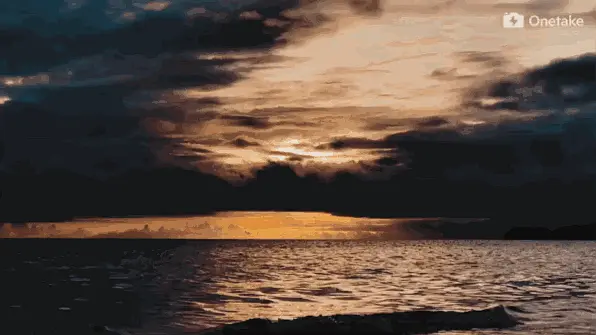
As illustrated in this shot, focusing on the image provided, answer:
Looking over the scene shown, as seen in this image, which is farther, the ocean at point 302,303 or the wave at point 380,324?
the ocean at point 302,303

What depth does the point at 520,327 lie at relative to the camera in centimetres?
4016

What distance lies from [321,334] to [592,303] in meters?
25.0

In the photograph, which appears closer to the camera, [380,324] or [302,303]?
[380,324]

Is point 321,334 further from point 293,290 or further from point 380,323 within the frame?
point 293,290

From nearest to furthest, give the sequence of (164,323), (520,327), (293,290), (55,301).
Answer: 1. (520,327)
2. (164,323)
3. (55,301)
4. (293,290)

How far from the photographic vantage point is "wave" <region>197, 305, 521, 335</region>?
3712 cm

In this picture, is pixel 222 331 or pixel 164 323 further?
pixel 164 323

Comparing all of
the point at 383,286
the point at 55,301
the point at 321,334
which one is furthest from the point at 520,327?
the point at 55,301

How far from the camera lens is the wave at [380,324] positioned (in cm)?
3712

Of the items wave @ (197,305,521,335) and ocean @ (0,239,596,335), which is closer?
wave @ (197,305,521,335)

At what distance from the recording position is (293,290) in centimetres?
6456

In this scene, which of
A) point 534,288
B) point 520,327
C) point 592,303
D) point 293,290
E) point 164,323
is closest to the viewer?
point 520,327

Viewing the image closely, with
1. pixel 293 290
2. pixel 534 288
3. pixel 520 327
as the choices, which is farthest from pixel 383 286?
pixel 520 327

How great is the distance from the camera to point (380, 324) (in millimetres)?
38594
